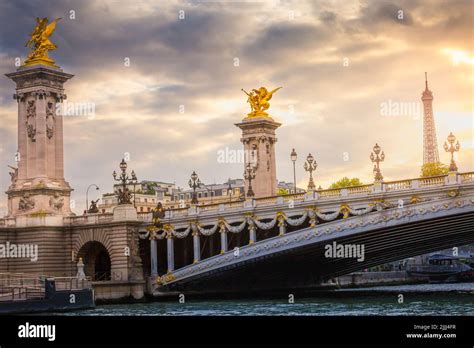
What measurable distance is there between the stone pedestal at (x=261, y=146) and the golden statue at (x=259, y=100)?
62 cm

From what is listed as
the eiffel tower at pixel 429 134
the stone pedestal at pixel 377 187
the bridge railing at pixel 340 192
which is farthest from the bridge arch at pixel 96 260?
the eiffel tower at pixel 429 134

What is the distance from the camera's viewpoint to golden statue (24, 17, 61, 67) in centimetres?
6112

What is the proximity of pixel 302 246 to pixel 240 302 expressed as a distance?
495 centimetres

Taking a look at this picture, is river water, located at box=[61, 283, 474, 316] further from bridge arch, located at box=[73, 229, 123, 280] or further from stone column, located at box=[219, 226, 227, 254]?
bridge arch, located at box=[73, 229, 123, 280]

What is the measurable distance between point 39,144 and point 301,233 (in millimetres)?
18769

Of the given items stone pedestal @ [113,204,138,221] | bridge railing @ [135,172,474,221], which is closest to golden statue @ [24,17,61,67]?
stone pedestal @ [113,204,138,221]

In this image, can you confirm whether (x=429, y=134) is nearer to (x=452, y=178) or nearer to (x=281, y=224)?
(x=281, y=224)

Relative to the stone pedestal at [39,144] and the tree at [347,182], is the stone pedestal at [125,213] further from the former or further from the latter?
the tree at [347,182]

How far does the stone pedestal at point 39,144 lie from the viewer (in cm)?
6028

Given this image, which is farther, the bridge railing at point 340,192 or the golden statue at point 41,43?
the golden statue at point 41,43

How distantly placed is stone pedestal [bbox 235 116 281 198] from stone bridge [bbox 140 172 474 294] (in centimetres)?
1603

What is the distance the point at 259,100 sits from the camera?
267 ft

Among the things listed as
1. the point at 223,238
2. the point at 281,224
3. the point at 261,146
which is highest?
the point at 261,146

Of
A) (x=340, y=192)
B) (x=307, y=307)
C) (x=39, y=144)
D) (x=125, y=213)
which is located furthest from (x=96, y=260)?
(x=307, y=307)
